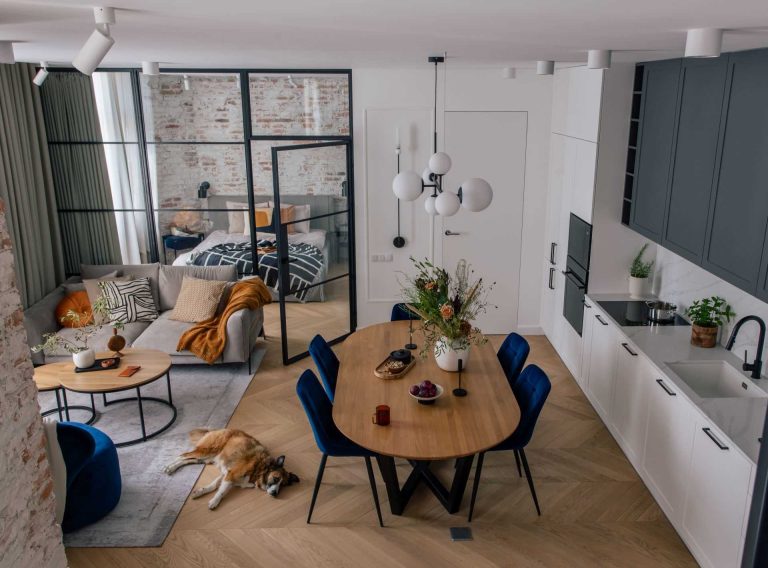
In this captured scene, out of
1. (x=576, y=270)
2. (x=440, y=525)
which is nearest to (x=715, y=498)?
(x=440, y=525)

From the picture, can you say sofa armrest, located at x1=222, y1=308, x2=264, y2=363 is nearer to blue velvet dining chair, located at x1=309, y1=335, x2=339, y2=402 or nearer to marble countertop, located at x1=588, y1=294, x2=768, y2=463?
blue velvet dining chair, located at x1=309, y1=335, x2=339, y2=402

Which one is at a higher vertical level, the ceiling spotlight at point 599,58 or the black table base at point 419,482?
the ceiling spotlight at point 599,58

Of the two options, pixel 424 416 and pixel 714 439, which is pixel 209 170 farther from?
pixel 714 439

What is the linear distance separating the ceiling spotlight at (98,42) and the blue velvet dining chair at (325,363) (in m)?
2.47

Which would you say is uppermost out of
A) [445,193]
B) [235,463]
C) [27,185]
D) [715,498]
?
[445,193]

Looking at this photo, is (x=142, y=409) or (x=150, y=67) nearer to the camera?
(x=150, y=67)

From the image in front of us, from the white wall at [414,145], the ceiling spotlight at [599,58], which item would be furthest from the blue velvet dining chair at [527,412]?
the white wall at [414,145]

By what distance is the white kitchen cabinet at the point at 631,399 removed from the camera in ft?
14.1

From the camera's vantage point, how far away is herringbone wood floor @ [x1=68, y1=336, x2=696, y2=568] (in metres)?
3.70

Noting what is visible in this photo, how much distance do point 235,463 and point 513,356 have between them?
2.02 metres

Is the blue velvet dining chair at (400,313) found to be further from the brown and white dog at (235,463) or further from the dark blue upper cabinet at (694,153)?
the dark blue upper cabinet at (694,153)

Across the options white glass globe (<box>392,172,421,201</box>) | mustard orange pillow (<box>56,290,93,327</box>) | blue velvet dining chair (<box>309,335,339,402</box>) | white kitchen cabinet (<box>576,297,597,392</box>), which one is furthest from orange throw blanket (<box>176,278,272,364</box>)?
white kitchen cabinet (<box>576,297,597,392</box>)

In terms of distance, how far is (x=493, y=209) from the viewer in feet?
21.9

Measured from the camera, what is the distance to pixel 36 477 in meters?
2.28
